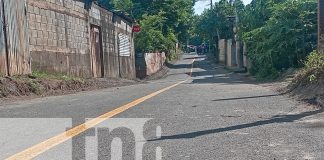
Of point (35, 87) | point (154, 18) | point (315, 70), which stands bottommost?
point (35, 87)

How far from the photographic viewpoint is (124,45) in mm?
30422

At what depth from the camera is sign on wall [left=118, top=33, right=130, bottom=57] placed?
1133 inches

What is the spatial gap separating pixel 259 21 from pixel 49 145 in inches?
919

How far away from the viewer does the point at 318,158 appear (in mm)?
4340

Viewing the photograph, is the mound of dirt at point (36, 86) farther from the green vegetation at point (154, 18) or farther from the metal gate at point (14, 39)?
the green vegetation at point (154, 18)

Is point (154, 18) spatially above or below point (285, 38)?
above

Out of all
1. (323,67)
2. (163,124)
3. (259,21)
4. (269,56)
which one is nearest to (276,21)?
(269,56)

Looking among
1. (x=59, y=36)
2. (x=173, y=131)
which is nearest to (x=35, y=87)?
(x=59, y=36)

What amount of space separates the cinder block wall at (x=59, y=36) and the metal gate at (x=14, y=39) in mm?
471

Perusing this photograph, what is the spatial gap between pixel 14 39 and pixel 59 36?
152 inches

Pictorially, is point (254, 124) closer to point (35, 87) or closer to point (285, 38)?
point (35, 87)

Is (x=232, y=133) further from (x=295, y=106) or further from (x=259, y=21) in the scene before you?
(x=259, y=21)

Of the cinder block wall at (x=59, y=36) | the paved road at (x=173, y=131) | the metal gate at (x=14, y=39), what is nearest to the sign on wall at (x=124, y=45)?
the cinder block wall at (x=59, y=36)

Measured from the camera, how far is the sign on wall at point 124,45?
94.4 ft
